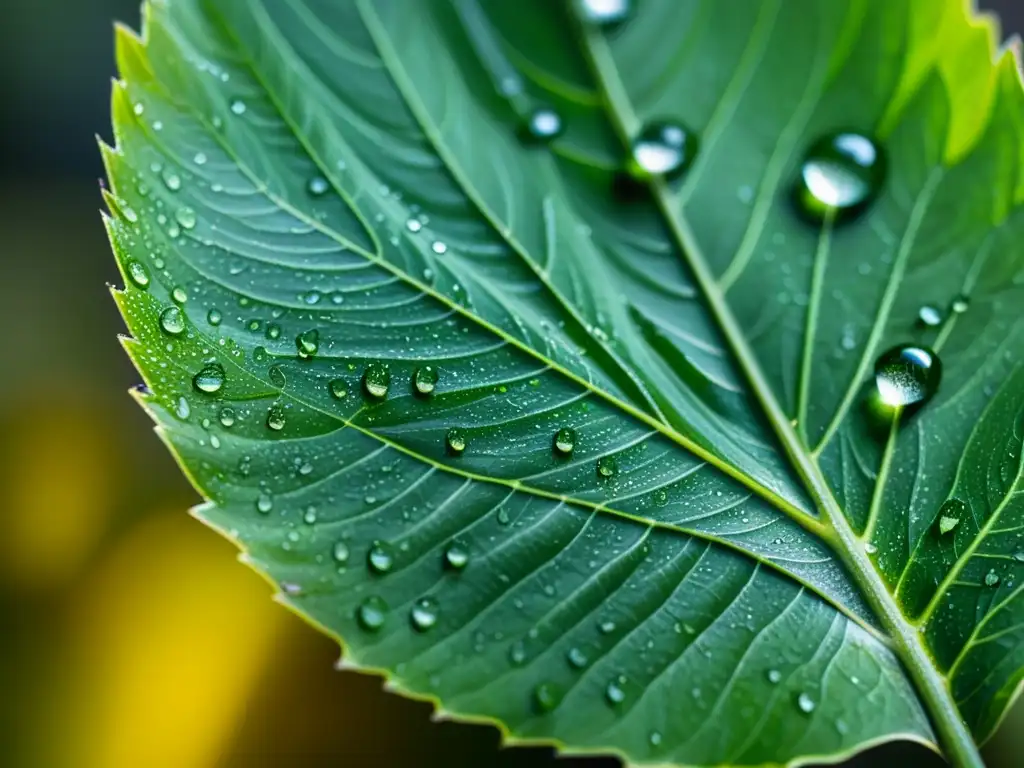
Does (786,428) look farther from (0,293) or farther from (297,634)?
(0,293)

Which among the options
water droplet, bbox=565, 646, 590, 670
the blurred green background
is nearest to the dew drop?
water droplet, bbox=565, 646, 590, 670

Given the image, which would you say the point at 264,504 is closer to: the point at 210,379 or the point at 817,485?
the point at 210,379

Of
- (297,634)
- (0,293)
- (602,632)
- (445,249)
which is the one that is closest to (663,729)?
(602,632)

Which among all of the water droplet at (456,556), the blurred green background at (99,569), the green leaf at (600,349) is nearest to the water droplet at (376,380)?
the green leaf at (600,349)

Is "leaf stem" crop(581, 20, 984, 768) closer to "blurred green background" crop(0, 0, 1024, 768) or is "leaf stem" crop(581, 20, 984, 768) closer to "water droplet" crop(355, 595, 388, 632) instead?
"water droplet" crop(355, 595, 388, 632)

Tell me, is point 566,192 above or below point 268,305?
above

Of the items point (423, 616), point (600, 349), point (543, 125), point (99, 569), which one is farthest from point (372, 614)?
point (99, 569)
